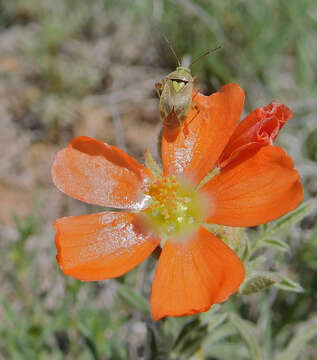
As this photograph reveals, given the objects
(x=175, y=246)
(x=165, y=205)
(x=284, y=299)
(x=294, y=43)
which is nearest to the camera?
(x=175, y=246)

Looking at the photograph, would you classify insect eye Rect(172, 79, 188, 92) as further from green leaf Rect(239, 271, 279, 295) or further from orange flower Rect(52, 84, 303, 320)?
green leaf Rect(239, 271, 279, 295)

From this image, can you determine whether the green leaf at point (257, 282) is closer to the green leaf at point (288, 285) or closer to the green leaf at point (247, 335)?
A: the green leaf at point (288, 285)

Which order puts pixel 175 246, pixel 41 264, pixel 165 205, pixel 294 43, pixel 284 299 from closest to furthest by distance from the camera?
pixel 175 246 < pixel 165 205 < pixel 284 299 < pixel 41 264 < pixel 294 43

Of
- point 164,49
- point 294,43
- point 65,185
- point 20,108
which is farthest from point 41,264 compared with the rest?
point 294,43

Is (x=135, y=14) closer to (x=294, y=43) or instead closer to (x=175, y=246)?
(x=294, y=43)

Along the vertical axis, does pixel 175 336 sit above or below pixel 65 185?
below

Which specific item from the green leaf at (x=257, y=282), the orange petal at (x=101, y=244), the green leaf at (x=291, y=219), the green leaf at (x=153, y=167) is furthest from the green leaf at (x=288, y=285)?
the green leaf at (x=153, y=167)
